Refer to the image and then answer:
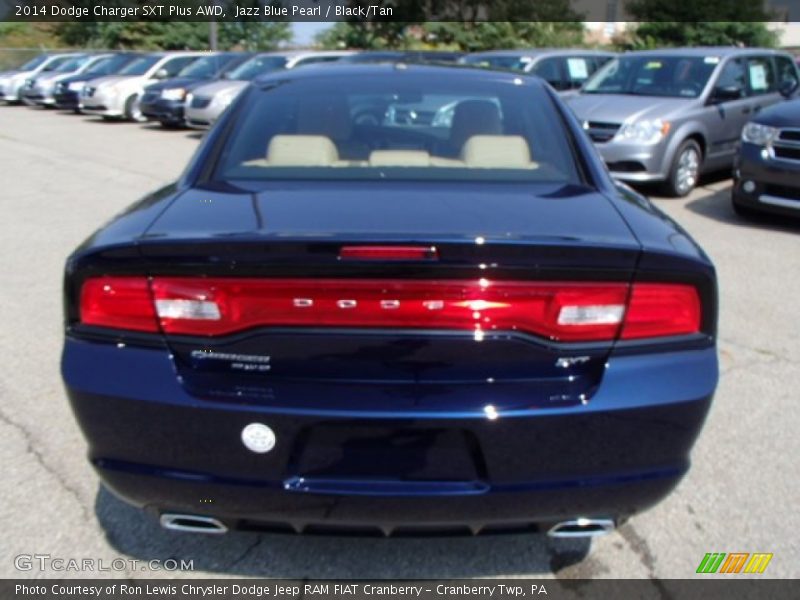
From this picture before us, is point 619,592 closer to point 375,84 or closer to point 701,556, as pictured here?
point 701,556

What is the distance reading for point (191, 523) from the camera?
7.55 feet

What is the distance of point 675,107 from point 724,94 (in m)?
0.82

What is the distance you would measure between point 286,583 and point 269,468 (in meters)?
0.65

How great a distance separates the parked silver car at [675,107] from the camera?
8828mm

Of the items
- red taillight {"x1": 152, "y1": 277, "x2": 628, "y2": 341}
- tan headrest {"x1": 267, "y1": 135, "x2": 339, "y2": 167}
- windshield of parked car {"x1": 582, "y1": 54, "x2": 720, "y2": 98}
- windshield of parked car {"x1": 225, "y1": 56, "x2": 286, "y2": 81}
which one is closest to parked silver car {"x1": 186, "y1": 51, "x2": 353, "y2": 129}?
windshield of parked car {"x1": 225, "y1": 56, "x2": 286, "y2": 81}

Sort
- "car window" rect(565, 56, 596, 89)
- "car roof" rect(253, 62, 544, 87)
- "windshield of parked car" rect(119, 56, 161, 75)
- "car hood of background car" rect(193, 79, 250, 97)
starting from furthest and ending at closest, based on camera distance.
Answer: "windshield of parked car" rect(119, 56, 161, 75) < "car hood of background car" rect(193, 79, 250, 97) < "car window" rect(565, 56, 596, 89) < "car roof" rect(253, 62, 544, 87)

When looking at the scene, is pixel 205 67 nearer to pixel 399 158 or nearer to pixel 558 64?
pixel 558 64

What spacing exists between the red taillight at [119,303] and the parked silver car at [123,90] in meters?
16.9

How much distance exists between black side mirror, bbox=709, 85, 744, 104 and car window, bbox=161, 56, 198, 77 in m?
13.3

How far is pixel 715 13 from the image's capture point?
33562 mm

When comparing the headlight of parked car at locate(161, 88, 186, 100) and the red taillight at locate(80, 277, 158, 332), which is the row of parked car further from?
the red taillight at locate(80, 277, 158, 332)

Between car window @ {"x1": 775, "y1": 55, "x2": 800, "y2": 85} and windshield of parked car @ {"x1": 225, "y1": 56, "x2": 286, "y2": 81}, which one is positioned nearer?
car window @ {"x1": 775, "y1": 55, "x2": 800, "y2": 85}

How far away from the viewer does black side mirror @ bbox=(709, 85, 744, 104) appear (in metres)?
9.40

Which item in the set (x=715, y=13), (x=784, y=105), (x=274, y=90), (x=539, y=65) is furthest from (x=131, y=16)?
(x=274, y=90)
